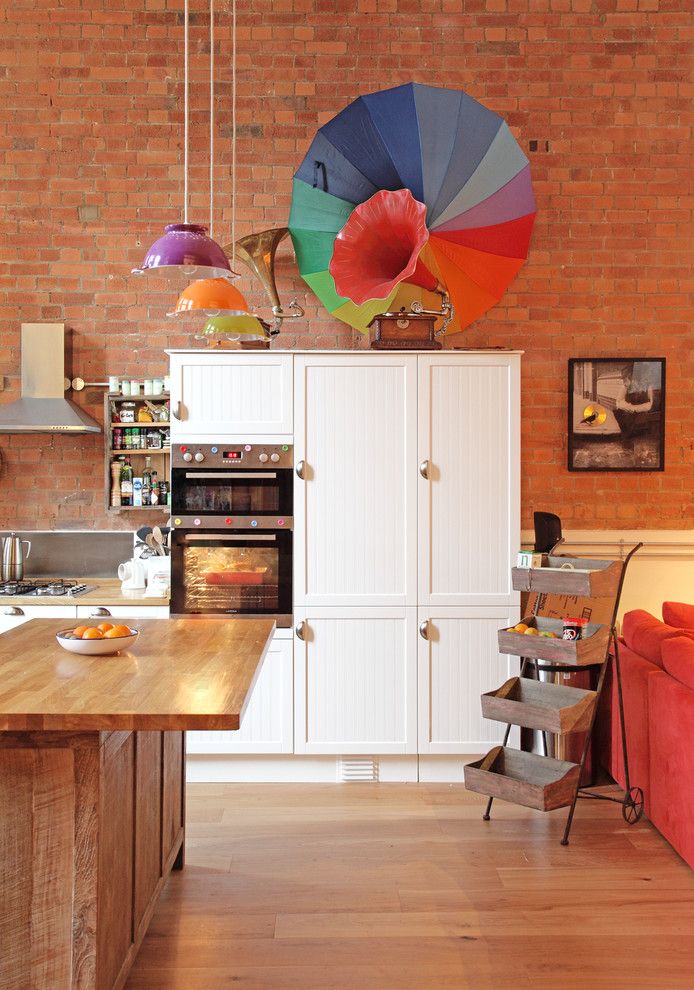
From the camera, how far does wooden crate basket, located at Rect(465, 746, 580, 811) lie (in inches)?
135

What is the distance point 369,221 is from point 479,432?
1.13 metres

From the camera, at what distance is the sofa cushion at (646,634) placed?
377 centimetres

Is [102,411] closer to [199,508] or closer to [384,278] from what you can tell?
[199,508]

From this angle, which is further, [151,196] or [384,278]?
[151,196]

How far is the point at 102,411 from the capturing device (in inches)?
187

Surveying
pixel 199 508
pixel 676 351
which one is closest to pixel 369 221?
pixel 199 508

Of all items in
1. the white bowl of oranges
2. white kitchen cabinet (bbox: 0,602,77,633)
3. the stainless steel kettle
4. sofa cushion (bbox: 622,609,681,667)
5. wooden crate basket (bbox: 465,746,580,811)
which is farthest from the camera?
the stainless steel kettle

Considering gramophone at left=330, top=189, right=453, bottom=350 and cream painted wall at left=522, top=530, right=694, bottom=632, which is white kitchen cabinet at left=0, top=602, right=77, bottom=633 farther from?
cream painted wall at left=522, top=530, right=694, bottom=632

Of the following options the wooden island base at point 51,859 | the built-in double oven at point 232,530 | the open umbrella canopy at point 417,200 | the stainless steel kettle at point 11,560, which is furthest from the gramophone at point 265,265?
the wooden island base at point 51,859

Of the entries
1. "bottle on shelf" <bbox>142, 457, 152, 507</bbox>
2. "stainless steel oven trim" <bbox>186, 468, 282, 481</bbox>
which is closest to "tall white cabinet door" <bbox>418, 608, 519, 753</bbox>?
"stainless steel oven trim" <bbox>186, 468, 282, 481</bbox>

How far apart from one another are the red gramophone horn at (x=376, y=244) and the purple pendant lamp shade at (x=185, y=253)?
1485 millimetres

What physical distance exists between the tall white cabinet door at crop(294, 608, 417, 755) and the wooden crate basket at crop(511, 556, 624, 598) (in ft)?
2.24

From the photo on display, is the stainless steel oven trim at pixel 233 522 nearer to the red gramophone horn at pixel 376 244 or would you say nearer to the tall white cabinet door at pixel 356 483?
the tall white cabinet door at pixel 356 483

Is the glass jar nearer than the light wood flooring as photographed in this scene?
No
